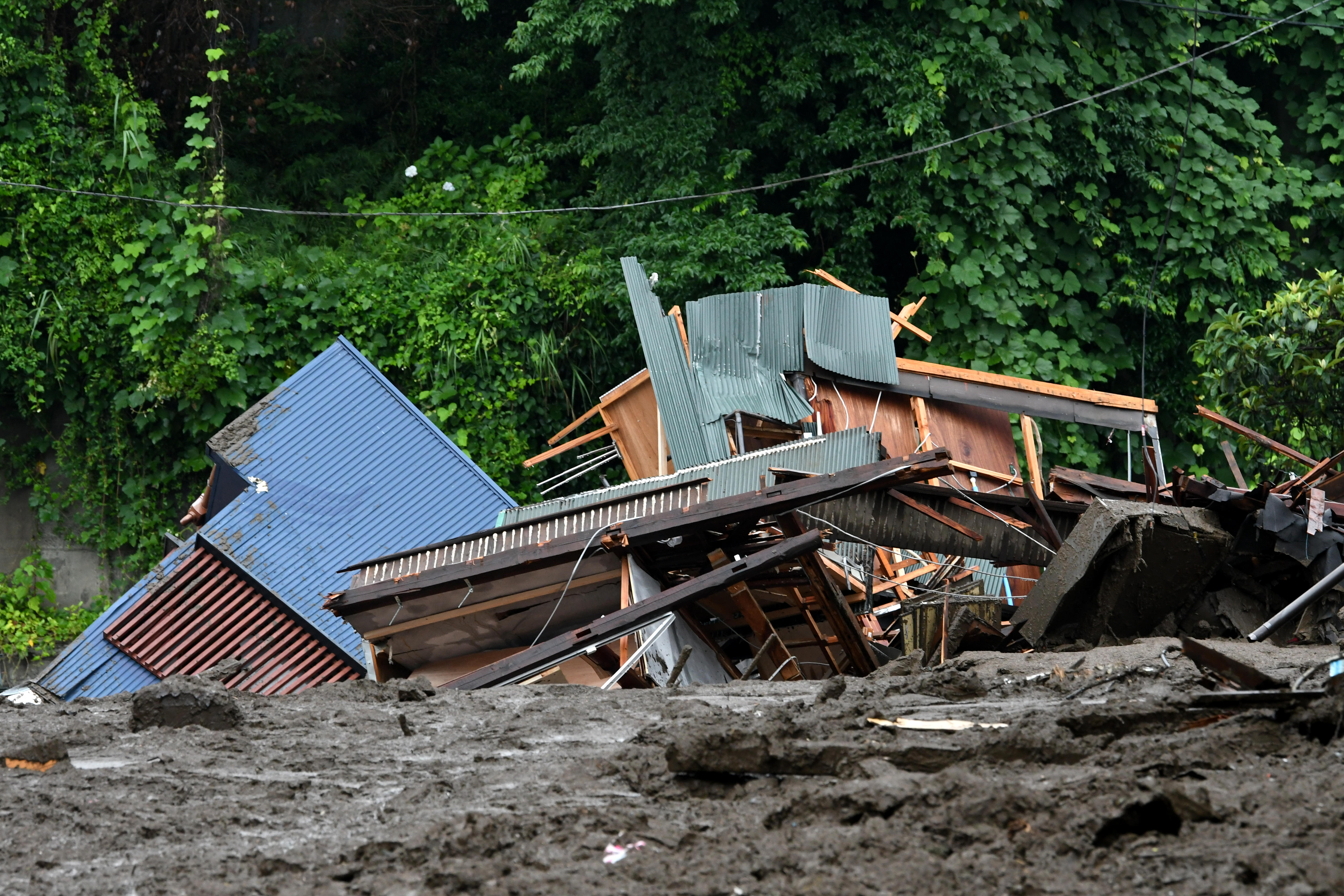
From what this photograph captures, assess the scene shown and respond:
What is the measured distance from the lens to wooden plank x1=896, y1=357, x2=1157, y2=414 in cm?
1273

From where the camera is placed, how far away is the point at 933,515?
8961mm

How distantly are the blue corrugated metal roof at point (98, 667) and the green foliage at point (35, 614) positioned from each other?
2695mm

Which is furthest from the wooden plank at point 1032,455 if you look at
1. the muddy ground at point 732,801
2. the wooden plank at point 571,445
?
the muddy ground at point 732,801

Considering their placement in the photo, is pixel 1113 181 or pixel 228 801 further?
pixel 1113 181

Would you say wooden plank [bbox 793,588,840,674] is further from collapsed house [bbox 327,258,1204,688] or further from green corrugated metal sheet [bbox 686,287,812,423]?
green corrugated metal sheet [bbox 686,287,812,423]

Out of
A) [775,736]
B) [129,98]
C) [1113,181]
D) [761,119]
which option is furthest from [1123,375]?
[775,736]

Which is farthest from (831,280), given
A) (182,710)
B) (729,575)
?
(182,710)

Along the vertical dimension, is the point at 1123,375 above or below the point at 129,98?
below

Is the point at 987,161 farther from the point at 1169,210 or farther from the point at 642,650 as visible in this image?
the point at 642,650

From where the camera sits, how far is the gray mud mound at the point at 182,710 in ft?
18.5

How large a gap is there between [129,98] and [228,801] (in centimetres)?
1390

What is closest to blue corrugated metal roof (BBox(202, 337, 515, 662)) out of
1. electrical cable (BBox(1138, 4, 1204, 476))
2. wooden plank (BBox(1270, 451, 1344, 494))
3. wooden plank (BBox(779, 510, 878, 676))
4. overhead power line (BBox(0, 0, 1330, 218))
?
overhead power line (BBox(0, 0, 1330, 218))

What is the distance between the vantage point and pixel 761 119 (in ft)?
54.4

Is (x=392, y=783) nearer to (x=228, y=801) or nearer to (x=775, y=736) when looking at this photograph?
(x=228, y=801)
